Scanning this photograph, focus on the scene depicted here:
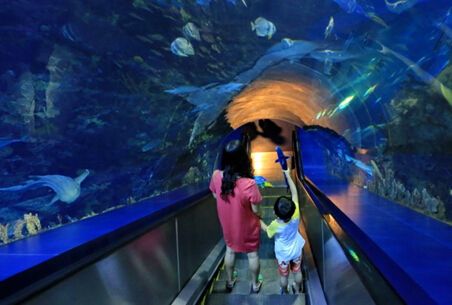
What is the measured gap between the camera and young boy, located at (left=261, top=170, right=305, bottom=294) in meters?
4.43

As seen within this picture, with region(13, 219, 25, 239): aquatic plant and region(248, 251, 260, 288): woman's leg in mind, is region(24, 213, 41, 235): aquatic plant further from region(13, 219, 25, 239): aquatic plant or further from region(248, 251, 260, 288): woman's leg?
region(248, 251, 260, 288): woman's leg

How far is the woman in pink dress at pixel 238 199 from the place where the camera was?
443 cm

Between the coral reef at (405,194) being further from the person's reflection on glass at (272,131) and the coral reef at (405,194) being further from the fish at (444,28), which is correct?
the person's reflection on glass at (272,131)

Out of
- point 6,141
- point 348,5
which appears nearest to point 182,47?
point 348,5

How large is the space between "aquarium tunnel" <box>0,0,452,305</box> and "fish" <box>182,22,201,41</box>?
0.02m

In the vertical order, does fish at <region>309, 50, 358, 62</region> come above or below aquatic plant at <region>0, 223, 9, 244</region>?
above

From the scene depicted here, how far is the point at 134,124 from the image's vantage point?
17.3ft

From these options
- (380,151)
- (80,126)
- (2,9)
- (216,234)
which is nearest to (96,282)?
(80,126)

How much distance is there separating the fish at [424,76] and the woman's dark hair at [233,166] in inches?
71.8

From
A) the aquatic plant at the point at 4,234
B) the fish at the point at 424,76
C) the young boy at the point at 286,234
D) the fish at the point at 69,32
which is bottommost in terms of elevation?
the young boy at the point at 286,234

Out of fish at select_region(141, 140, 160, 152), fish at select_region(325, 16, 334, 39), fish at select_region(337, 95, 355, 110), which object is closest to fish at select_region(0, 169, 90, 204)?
fish at select_region(141, 140, 160, 152)

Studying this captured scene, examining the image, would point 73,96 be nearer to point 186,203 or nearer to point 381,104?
point 186,203

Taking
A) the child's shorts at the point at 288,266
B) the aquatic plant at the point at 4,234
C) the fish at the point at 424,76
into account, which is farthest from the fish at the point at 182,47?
the child's shorts at the point at 288,266

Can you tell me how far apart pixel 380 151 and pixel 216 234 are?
364 centimetres
